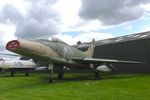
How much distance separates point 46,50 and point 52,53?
87 centimetres

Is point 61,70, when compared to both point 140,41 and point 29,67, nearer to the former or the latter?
point 140,41

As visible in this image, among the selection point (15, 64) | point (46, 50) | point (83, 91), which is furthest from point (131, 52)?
point (83, 91)

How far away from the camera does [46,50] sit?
19.2m

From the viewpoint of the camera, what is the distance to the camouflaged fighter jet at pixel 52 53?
16.9 m

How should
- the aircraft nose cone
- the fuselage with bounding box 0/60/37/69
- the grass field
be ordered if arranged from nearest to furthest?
1. the grass field
2. the aircraft nose cone
3. the fuselage with bounding box 0/60/37/69

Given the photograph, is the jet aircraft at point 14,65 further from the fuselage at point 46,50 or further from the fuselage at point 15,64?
the fuselage at point 46,50

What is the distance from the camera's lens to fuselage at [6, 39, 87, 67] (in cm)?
1672

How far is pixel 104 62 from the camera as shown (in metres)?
23.7

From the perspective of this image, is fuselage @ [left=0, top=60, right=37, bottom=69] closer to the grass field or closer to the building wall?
the building wall

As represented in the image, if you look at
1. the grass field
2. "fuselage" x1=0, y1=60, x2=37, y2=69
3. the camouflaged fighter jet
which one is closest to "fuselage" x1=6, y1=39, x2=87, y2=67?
the camouflaged fighter jet

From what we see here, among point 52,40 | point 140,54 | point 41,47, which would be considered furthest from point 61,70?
point 140,54

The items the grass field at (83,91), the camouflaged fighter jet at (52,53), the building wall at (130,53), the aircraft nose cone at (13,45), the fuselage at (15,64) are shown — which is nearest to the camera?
the grass field at (83,91)

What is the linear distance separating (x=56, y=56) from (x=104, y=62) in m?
4.92

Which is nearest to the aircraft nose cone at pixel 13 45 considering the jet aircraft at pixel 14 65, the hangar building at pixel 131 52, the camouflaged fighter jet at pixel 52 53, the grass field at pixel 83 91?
the camouflaged fighter jet at pixel 52 53
